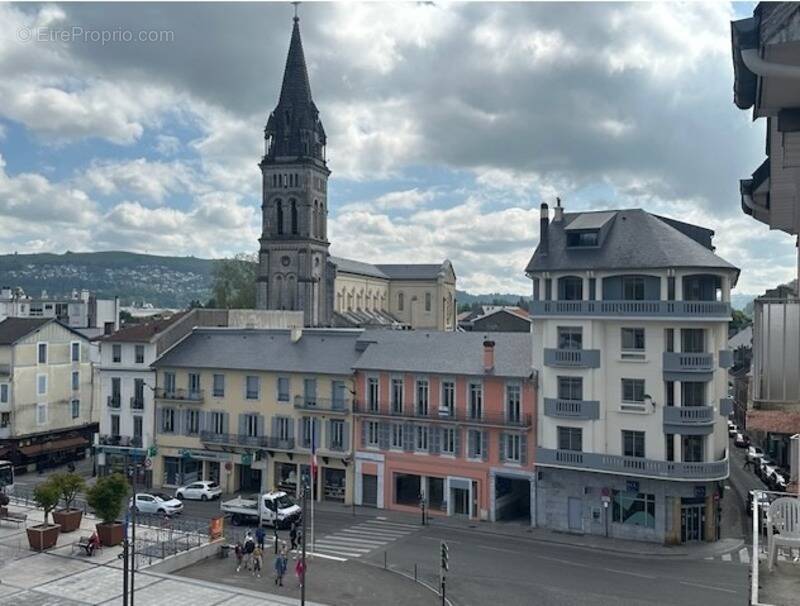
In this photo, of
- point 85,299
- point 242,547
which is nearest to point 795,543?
point 242,547

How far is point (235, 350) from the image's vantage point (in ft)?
177

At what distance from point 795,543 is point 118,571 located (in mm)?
29305

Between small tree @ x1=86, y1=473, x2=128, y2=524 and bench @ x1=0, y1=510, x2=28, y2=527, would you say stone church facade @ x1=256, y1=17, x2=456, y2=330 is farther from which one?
small tree @ x1=86, y1=473, x2=128, y2=524

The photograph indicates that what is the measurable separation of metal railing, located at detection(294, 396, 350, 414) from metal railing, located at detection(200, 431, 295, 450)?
2.46 m

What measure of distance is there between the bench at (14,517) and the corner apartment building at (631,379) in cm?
2815

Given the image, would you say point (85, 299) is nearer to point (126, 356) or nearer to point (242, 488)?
point (126, 356)

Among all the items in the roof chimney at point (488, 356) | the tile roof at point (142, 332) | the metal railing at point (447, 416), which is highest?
the tile roof at point (142, 332)

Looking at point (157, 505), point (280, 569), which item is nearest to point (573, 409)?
point (280, 569)

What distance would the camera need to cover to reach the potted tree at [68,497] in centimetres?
3571

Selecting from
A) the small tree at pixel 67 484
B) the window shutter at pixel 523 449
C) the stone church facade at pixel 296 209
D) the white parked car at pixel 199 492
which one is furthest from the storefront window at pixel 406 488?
the stone church facade at pixel 296 209

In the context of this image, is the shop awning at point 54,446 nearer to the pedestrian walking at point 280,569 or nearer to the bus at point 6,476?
the bus at point 6,476

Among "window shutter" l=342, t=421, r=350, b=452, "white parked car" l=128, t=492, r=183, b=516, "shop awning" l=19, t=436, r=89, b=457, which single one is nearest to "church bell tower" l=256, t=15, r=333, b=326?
"shop awning" l=19, t=436, r=89, b=457

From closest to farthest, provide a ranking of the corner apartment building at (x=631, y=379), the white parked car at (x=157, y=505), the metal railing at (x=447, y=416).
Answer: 1. the corner apartment building at (x=631, y=379)
2. the metal railing at (x=447, y=416)
3. the white parked car at (x=157, y=505)

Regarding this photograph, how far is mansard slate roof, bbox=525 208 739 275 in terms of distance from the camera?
1583 inches
